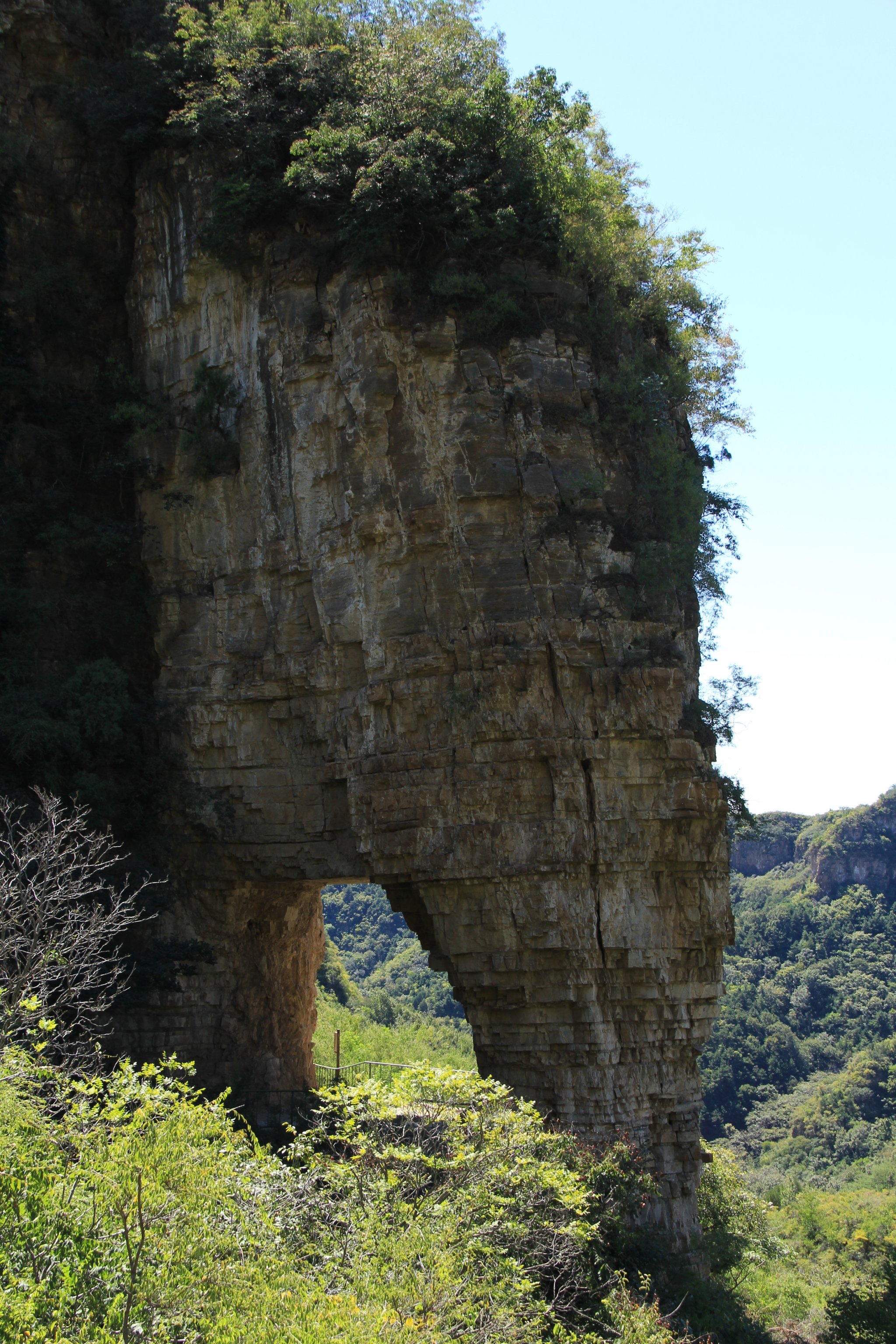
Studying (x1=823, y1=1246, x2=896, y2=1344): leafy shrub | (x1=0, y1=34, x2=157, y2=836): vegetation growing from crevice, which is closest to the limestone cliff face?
(x1=0, y1=34, x2=157, y2=836): vegetation growing from crevice

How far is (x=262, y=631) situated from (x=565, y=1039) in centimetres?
759

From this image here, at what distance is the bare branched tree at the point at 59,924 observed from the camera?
424 inches

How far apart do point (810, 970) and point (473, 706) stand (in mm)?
46816

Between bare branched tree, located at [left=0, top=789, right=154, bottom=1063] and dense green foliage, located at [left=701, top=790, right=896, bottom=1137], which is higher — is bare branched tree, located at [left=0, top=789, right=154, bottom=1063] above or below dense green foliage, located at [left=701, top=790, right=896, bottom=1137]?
above

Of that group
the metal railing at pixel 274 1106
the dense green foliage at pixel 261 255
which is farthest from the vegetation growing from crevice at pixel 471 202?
the metal railing at pixel 274 1106

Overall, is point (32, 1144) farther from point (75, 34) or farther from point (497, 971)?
point (75, 34)

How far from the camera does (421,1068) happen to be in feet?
36.5

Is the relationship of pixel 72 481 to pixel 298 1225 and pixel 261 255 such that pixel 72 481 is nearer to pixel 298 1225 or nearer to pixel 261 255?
pixel 261 255

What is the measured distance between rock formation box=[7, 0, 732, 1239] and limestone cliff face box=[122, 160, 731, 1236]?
0.04 metres

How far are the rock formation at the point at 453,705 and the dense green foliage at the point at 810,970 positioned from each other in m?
33.4

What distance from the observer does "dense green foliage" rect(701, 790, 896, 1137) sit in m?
50.4

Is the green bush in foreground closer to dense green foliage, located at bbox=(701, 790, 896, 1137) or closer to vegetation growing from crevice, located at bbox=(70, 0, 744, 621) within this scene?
vegetation growing from crevice, located at bbox=(70, 0, 744, 621)

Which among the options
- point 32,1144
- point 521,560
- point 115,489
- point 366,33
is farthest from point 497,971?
point 366,33

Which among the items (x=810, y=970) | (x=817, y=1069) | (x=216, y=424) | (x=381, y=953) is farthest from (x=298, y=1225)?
(x=381, y=953)
